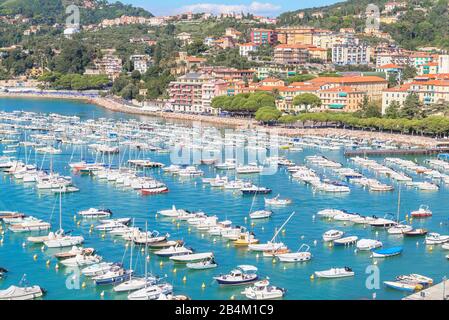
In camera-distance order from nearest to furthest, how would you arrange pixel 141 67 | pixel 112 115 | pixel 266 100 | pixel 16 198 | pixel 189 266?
pixel 189 266
pixel 16 198
pixel 266 100
pixel 112 115
pixel 141 67

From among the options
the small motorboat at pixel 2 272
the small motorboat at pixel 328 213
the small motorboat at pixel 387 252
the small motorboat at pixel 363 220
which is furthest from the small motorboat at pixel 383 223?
the small motorboat at pixel 2 272

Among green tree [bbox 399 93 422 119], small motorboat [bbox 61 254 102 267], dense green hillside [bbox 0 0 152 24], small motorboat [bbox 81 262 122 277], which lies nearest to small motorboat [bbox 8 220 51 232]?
small motorboat [bbox 61 254 102 267]

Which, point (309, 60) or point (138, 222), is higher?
point (309, 60)

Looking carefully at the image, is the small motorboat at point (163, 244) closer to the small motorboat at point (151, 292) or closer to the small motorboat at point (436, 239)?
the small motorboat at point (151, 292)

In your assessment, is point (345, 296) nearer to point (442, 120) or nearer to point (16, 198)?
point (16, 198)

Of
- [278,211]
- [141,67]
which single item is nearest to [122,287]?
[278,211]

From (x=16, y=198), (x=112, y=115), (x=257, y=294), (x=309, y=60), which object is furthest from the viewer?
(x=309, y=60)

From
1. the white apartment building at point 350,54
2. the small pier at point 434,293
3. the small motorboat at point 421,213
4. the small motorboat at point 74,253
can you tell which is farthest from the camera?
the white apartment building at point 350,54
